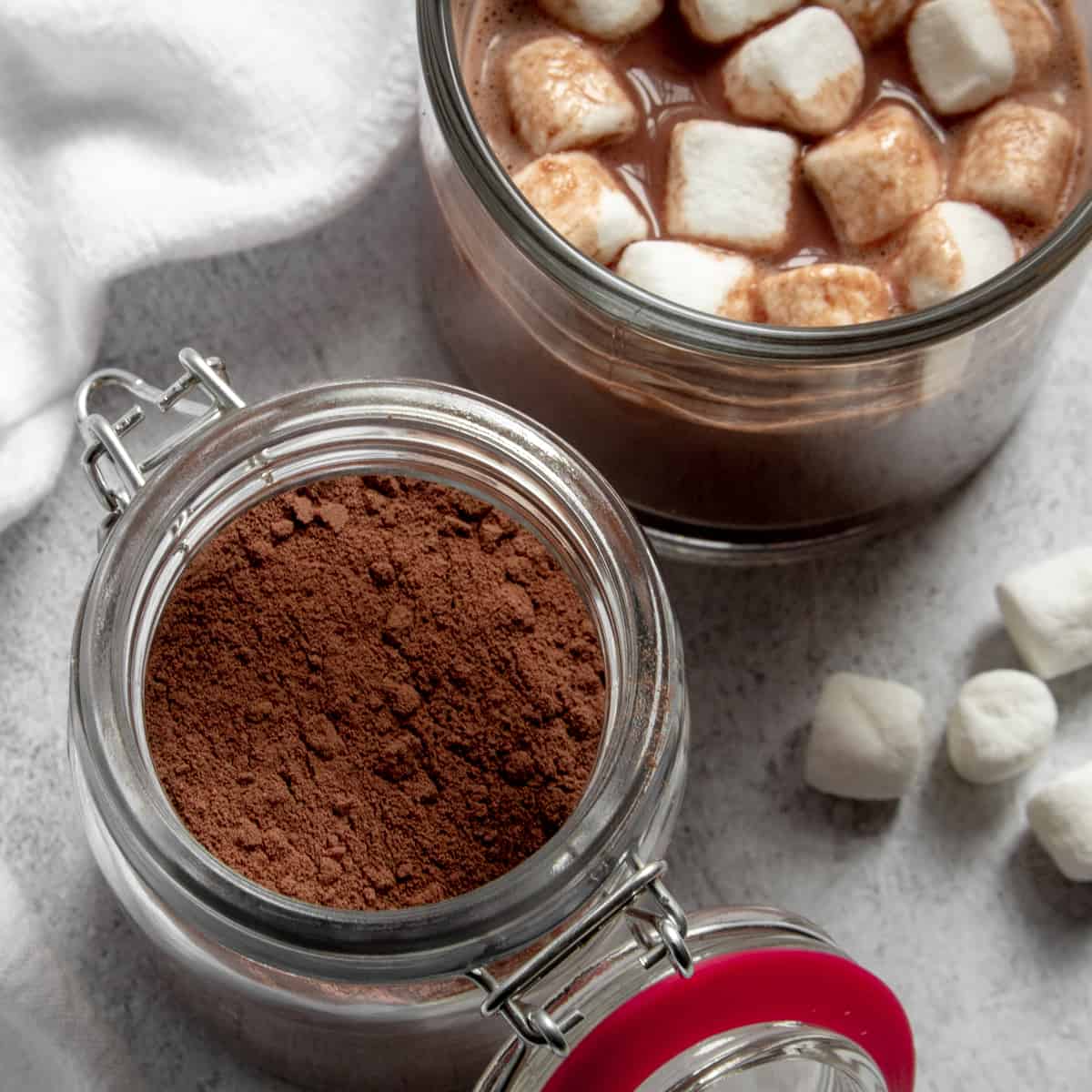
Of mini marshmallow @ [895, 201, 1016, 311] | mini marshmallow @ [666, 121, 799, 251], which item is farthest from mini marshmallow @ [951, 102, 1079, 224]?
mini marshmallow @ [666, 121, 799, 251]

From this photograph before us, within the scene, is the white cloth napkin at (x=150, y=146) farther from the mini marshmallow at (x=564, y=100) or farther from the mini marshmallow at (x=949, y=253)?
the mini marshmallow at (x=949, y=253)

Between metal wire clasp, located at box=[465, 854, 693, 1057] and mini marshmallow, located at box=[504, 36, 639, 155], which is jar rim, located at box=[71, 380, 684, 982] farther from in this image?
mini marshmallow, located at box=[504, 36, 639, 155]

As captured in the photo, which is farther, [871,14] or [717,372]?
[871,14]

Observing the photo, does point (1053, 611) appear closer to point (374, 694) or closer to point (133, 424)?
point (374, 694)

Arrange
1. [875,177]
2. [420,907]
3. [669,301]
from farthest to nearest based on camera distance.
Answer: [875,177]
[669,301]
[420,907]

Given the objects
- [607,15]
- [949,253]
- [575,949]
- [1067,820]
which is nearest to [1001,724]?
[1067,820]
